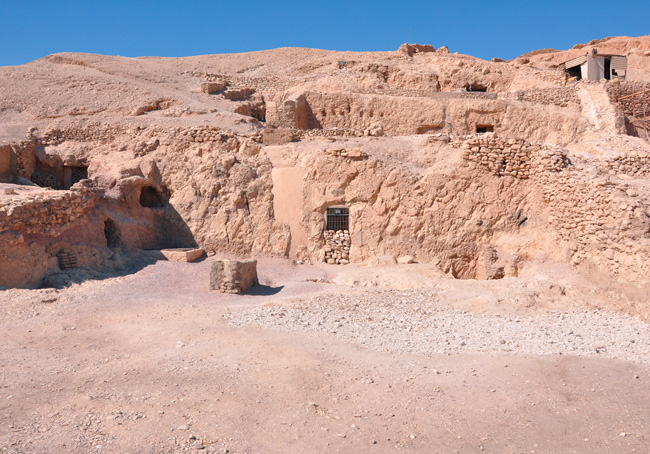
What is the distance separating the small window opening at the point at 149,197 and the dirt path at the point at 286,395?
22.7ft

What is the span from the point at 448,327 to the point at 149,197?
385 inches

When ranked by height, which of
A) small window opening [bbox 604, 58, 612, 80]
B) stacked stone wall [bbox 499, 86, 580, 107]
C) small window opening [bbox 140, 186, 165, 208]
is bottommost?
small window opening [bbox 140, 186, 165, 208]

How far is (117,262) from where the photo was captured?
1042 cm

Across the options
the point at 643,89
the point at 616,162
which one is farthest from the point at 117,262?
the point at 643,89

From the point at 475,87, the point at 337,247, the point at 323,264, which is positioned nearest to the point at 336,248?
the point at 337,247

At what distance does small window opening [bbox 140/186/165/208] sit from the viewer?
525 inches

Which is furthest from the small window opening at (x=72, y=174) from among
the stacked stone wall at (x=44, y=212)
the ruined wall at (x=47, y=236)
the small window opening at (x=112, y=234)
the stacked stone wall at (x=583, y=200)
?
the stacked stone wall at (x=583, y=200)

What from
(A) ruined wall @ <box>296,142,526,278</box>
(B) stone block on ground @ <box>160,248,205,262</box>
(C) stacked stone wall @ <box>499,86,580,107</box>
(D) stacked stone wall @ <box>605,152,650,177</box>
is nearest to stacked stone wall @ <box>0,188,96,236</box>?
(B) stone block on ground @ <box>160,248,205,262</box>

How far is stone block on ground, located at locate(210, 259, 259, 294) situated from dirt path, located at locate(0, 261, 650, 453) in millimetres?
2202

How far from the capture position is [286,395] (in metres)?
4.53

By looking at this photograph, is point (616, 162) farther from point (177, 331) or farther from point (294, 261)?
point (177, 331)

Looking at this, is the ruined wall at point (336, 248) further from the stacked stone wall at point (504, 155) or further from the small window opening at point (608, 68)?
the small window opening at point (608, 68)

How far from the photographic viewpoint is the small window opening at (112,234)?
11.3 metres

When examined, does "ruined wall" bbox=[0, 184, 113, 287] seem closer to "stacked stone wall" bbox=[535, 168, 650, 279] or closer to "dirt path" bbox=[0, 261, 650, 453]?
"dirt path" bbox=[0, 261, 650, 453]
